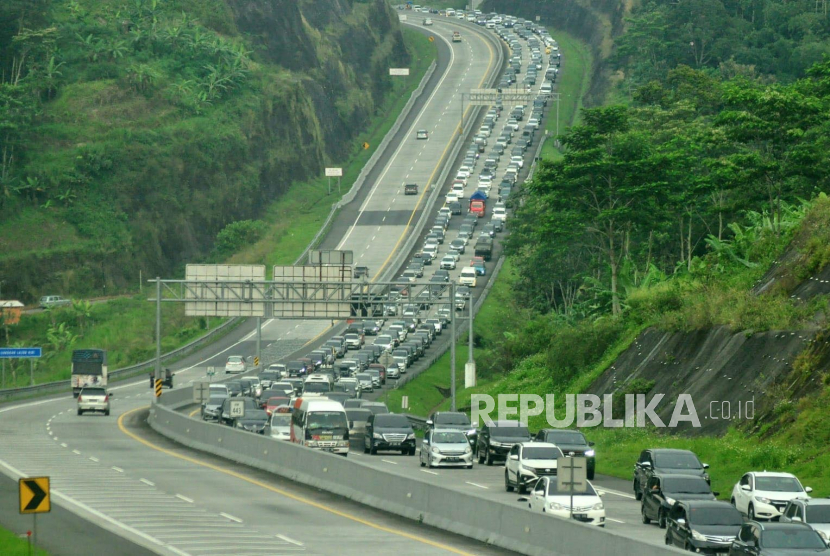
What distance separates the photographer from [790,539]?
2331 centimetres

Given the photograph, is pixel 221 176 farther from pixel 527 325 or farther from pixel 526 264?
pixel 527 325

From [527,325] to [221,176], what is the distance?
66653mm

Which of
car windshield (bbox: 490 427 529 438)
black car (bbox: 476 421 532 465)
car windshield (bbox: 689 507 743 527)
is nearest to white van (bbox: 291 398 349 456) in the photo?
black car (bbox: 476 421 532 465)

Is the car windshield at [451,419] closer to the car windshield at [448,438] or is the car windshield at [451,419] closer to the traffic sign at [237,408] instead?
the car windshield at [448,438]

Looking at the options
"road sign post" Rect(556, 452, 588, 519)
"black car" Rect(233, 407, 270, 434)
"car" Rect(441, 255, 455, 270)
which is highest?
"car" Rect(441, 255, 455, 270)

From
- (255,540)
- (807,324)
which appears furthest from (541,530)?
(807,324)

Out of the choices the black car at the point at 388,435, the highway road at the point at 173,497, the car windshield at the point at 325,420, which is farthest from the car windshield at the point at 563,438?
the highway road at the point at 173,497

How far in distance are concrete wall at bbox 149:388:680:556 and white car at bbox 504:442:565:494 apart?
4956 millimetres

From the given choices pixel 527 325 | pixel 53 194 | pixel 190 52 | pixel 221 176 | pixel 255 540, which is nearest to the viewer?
pixel 255 540

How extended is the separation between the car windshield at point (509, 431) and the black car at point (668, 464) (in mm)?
11910

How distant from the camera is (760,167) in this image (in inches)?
2479

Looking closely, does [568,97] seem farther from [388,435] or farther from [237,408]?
[388,435]

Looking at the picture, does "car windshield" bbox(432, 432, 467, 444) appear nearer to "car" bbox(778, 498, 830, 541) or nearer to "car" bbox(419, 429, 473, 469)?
"car" bbox(419, 429, 473, 469)

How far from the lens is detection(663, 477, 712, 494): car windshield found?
103 ft
